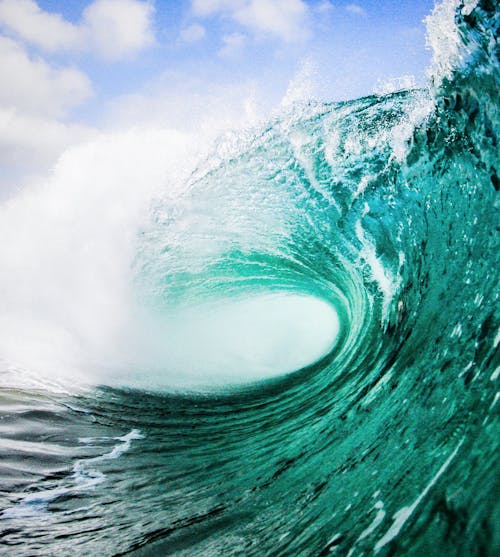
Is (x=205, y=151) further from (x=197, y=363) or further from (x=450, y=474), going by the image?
(x=450, y=474)

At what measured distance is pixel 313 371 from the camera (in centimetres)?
632

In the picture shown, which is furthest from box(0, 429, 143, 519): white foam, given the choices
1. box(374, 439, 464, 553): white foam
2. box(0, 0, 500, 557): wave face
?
box(374, 439, 464, 553): white foam

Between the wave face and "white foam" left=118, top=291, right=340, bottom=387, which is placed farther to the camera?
"white foam" left=118, top=291, right=340, bottom=387

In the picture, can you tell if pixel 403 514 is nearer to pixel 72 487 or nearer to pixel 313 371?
pixel 72 487

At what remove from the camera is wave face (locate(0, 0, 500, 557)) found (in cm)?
192

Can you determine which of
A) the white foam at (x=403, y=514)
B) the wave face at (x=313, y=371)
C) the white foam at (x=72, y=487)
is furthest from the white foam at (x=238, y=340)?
the white foam at (x=403, y=514)

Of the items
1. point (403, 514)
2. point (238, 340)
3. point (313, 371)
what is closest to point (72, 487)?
point (403, 514)

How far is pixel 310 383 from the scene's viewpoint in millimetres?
5578

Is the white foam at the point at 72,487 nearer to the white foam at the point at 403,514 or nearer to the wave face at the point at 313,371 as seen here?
the wave face at the point at 313,371

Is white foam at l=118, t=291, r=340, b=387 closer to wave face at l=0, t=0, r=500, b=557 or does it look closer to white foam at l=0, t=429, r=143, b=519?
wave face at l=0, t=0, r=500, b=557

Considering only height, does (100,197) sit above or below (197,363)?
above

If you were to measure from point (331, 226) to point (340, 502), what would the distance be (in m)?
4.93

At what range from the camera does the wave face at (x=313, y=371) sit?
6.30 ft

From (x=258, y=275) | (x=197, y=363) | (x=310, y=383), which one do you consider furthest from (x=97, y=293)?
(x=310, y=383)
